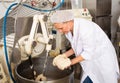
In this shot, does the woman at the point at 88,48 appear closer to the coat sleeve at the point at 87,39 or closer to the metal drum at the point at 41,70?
the coat sleeve at the point at 87,39

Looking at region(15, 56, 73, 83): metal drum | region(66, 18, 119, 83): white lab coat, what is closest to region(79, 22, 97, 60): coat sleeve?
region(66, 18, 119, 83): white lab coat

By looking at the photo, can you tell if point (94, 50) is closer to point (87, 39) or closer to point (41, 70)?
point (87, 39)

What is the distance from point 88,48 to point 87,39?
7 cm

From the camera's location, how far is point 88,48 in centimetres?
145

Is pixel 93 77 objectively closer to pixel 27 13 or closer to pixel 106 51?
pixel 106 51

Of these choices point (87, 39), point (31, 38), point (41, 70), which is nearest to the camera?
point (87, 39)

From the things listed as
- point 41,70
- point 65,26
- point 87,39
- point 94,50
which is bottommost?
point 41,70

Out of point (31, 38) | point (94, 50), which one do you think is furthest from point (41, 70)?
point (94, 50)

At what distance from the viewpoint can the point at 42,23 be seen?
5.29ft

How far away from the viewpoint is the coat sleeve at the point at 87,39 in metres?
1.43

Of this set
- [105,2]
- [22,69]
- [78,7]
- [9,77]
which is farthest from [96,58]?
[105,2]

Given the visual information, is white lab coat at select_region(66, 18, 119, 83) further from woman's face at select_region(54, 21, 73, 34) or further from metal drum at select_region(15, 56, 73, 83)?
metal drum at select_region(15, 56, 73, 83)

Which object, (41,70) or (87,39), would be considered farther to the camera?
(41,70)

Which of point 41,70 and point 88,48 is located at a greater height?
point 88,48
